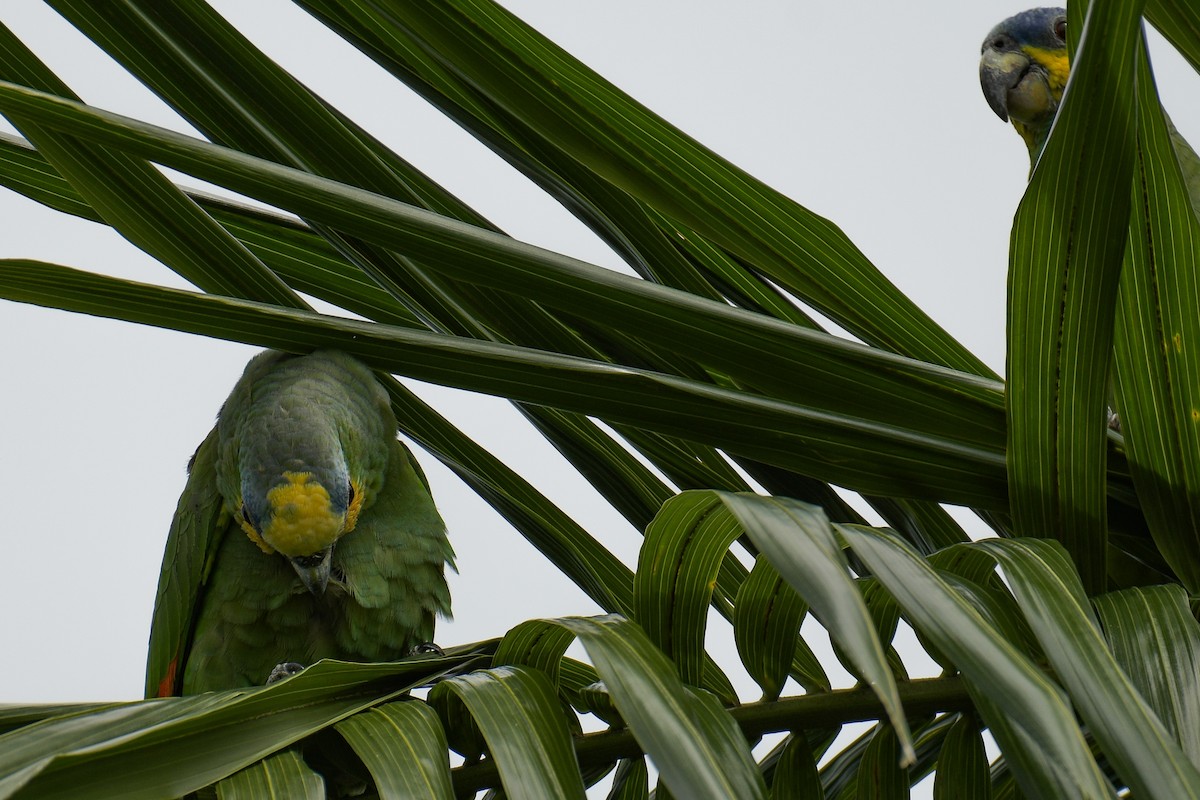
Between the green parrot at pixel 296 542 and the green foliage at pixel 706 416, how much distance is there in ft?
1.28

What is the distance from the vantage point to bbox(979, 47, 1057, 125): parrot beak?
183 centimetres

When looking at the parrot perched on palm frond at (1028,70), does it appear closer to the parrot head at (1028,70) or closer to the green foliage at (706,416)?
the parrot head at (1028,70)

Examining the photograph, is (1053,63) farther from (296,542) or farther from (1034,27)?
(296,542)

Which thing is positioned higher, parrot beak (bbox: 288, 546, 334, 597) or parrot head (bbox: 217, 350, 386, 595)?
parrot head (bbox: 217, 350, 386, 595)

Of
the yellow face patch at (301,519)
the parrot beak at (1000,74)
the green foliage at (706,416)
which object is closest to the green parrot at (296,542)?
the yellow face patch at (301,519)

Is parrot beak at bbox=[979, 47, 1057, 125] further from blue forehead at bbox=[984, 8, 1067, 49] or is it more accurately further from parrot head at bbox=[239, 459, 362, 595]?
parrot head at bbox=[239, 459, 362, 595]

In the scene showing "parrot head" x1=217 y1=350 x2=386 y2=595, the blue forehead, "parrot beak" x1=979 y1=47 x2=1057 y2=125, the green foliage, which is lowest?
the green foliage

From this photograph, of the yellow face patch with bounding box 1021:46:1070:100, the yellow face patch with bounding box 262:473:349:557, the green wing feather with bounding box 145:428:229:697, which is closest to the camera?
the yellow face patch with bounding box 262:473:349:557

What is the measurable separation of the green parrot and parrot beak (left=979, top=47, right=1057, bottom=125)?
1.24m

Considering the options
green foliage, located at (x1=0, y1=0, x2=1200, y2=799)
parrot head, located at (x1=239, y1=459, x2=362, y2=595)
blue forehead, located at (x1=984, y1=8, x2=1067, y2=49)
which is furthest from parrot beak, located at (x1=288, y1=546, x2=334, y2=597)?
blue forehead, located at (x1=984, y1=8, x2=1067, y2=49)

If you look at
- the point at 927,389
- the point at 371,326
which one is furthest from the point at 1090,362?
the point at 371,326

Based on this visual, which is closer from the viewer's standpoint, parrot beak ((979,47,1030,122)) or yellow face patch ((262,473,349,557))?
yellow face patch ((262,473,349,557))

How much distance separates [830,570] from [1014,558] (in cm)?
16

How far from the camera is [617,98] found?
0.75 metres
